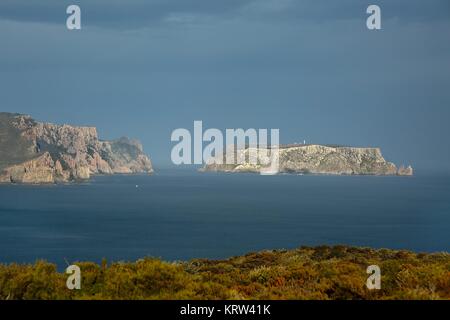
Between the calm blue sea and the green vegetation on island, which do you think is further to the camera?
the calm blue sea

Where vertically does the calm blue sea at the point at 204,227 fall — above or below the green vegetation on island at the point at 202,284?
below

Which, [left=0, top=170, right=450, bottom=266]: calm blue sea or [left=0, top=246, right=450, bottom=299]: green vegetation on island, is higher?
[left=0, top=246, right=450, bottom=299]: green vegetation on island

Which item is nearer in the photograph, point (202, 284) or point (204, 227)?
point (202, 284)

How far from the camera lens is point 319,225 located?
437 ft

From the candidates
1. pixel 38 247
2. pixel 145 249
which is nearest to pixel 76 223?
pixel 38 247

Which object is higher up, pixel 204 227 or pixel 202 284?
pixel 202 284

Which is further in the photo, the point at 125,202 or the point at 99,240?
the point at 125,202

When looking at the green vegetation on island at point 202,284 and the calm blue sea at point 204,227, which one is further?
the calm blue sea at point 204,227
